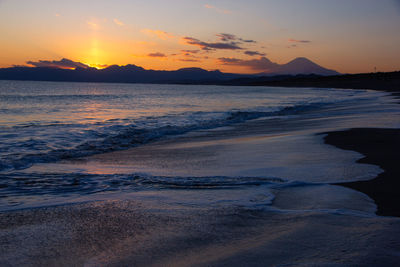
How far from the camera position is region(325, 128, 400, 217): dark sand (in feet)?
11.2

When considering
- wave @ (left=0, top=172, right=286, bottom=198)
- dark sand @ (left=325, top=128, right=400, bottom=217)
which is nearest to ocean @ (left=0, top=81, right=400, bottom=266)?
wave @ (left=0, top=172, right=286, bottom=198)

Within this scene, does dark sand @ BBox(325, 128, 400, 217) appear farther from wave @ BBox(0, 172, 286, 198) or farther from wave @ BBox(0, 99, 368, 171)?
wave @ BBox(0, 99, 368, 171)

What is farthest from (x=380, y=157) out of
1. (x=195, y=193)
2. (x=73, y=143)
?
(x=73, y=143)

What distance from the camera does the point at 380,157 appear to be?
5484 millimetres

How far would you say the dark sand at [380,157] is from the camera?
3.42 meters

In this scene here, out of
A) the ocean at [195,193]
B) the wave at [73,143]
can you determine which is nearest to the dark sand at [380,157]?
the ocean at [195,193]

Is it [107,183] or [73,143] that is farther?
[73,143]

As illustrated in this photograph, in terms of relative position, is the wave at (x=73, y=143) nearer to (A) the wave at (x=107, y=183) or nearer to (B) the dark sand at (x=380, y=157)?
(A) the wave at (x=107, y=183)

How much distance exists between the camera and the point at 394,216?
2.91m

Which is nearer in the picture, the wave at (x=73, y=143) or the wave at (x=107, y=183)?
the wave at (x=107, y=183)

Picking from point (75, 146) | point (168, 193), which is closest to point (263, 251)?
point (168, 193)

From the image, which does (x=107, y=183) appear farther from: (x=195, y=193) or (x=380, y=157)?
(x=380, y=157)

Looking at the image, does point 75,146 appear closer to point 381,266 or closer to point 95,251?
point 95,251

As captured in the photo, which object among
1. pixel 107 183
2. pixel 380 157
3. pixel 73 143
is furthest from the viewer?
pixel 73 143
